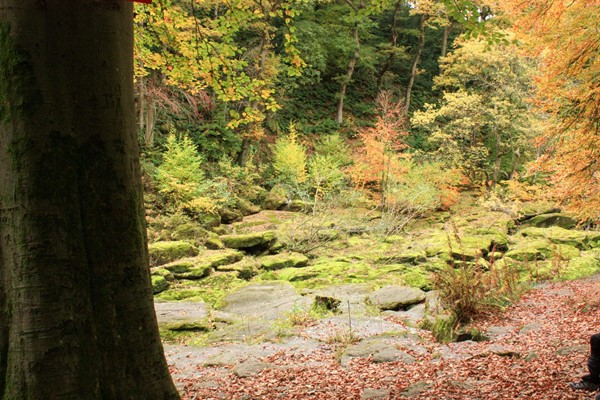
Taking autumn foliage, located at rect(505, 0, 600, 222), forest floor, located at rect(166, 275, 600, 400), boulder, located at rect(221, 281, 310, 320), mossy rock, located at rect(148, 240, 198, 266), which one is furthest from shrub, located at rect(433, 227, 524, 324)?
mossy rock, located at rect(148, 240, 198, 266)

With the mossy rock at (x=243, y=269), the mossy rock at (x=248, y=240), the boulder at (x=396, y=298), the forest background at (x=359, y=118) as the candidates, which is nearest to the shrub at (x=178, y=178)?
the forest background at (x=359, y=118)

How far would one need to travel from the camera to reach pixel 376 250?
12.2 m

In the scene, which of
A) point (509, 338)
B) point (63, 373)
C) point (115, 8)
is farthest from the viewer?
point (509, 338)

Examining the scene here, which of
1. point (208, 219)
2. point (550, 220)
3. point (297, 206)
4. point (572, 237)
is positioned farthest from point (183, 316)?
point (550, 220)

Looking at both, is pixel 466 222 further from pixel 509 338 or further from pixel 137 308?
pixel 137 308

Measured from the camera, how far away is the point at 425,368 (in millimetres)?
3984

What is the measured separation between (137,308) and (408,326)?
4.50 m

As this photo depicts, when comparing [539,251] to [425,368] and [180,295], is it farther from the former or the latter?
[180,295]

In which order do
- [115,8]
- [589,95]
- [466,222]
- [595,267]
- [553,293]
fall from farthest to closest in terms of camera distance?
[466,222], [595,267], [553,293], [589,95], [115,8]

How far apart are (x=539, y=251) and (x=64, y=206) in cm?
1139

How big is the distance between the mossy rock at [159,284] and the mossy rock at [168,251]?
1.34 metres

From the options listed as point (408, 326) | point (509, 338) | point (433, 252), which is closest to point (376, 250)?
point (433, 252)

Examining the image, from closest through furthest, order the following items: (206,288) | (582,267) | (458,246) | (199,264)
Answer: (206,288), (582,267), (199,264), (458,246)

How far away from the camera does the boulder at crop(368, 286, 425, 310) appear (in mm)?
7078
